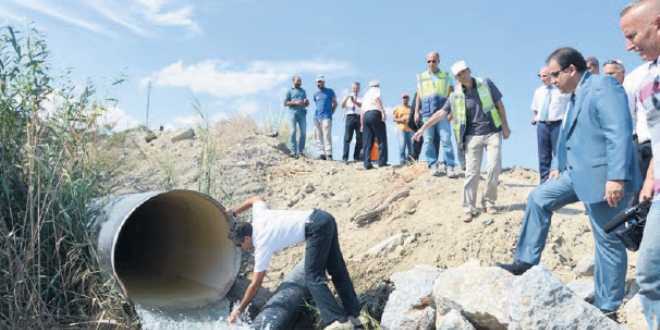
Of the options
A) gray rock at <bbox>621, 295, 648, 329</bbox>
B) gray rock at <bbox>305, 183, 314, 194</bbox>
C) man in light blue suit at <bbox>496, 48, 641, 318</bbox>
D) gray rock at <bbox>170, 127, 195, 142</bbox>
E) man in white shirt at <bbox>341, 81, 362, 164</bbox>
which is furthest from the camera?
gray rock at <bbox>170, 127, 195, 142</bbox>

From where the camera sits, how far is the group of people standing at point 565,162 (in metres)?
3.22

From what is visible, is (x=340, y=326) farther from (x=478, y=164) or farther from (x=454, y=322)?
(x=478, y=164)

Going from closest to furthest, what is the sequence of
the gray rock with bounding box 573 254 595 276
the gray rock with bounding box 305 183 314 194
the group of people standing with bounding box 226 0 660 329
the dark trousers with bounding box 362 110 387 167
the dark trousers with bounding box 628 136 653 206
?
1. the group of people standing with bounding box 226 0 660 329
2. the dark trousers with bounding box 628 136 653 206
3. the gray rock with bounding box 573 254 595 276
4. the gray rock with bounding box 305 183 314 194
5. the dark trousers with bounding box 362 110 387 167

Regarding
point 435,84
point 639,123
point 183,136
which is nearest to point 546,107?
point 435,84

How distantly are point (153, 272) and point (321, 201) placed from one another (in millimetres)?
2490

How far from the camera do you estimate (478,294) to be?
4883mm

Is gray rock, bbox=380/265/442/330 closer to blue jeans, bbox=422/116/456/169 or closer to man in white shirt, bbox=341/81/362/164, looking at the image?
blue jeans, bbox=422/116/456/169

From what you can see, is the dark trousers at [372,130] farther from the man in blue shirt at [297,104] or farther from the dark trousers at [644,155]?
the dark trousers at [644,155]

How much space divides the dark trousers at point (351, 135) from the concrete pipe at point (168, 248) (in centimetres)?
443

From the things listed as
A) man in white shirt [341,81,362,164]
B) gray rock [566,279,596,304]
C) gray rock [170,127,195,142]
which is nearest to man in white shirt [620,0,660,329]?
gray rock [566,279,596,304]

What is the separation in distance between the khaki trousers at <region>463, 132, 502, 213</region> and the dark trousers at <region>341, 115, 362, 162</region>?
15.1ft

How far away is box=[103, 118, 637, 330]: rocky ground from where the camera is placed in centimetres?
643

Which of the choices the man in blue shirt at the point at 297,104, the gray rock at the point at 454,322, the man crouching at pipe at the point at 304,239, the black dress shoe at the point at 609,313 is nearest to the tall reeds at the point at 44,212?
the man crouching at pipe at the point at 304,239

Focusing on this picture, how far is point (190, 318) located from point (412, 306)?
7.18 feet
